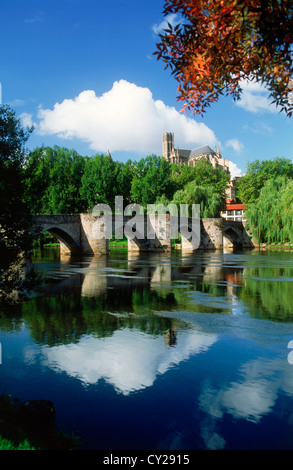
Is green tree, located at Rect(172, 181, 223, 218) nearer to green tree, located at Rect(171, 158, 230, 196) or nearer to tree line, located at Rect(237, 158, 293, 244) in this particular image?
tree line, located at Rect(237, 158, 293, 244)

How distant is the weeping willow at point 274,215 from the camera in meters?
39.6

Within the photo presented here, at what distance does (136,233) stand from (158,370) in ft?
118

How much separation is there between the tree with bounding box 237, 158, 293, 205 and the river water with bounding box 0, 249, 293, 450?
54273 millimetres

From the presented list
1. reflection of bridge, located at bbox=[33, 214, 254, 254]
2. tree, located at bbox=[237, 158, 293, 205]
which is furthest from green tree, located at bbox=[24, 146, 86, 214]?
tree, located at bbox=[237, 158, 293, 205]

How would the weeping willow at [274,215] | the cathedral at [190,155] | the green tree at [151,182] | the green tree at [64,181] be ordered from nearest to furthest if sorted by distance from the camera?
1. the weeping willow at [274,215]
2. the green tree at [64,181]
3. the green tree at [151,182]
4. the cathedral at [190,155]

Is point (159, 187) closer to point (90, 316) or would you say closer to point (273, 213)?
point (273, 213)

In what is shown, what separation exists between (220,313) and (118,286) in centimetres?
631

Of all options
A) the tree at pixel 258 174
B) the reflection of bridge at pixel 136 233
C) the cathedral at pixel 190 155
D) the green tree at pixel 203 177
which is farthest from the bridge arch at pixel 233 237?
the cathedral at pixel 190 155

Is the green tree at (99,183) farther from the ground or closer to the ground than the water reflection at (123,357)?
farther from the ground

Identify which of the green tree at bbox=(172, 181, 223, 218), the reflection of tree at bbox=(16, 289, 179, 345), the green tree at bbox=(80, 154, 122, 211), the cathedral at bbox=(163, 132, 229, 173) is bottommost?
the reflection of tree at bbox=(16, 289, 179, 345)

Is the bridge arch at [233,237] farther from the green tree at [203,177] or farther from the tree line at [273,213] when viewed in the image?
the green tree at [203,177]

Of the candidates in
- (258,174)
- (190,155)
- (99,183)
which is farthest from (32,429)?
(190,155)

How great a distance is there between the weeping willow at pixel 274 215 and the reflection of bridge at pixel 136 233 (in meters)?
3.81

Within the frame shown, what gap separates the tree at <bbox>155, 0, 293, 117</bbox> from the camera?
10.9 feet
